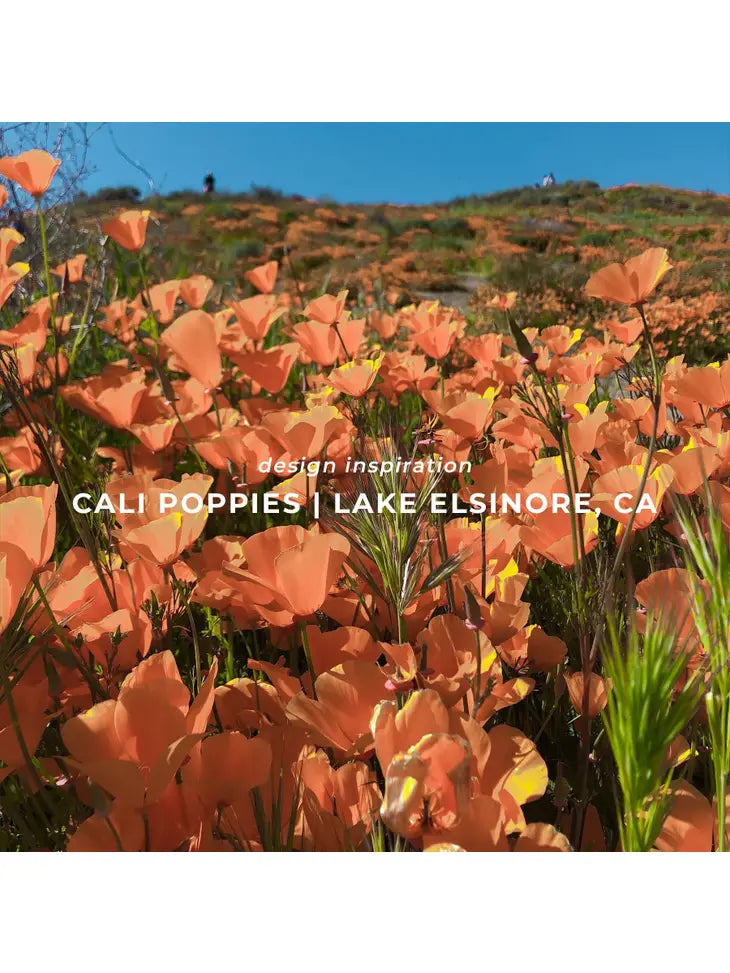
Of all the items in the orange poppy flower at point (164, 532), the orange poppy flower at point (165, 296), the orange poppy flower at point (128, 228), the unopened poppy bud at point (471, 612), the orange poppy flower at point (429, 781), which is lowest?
the orange poppy flower at point (429, 781)

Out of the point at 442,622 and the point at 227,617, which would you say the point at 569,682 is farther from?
the point at 227,617

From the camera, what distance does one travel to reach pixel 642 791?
37 centimetres

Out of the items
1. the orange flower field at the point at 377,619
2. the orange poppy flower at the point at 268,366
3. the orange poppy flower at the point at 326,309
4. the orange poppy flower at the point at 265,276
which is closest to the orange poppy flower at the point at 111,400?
the orange flower field at the point at 377,619

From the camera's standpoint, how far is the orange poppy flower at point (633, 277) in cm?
73

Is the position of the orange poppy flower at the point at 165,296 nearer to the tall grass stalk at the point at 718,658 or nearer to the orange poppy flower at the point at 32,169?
the orange poppy flower at the point at 32,169

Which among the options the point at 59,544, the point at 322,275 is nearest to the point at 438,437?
the point at 59,544

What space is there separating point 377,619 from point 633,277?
1.37 feet

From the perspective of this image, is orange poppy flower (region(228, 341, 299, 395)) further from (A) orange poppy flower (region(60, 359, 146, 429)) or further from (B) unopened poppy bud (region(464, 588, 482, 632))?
(B) unopened poppy bud (region(464, 588, 482, 632))

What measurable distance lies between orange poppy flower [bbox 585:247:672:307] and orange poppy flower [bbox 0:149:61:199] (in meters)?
0.68

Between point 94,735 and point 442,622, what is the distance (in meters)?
0.24

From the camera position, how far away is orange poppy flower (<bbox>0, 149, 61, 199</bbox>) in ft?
3.07

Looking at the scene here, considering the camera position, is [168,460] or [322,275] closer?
[168,460]

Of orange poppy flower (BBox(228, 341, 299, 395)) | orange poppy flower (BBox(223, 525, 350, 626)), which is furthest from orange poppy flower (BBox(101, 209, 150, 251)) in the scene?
orange poppy flower (BBox(223, 525, 350, 626))

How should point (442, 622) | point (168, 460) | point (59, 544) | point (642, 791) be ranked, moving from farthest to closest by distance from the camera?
point (168, 460) < point (59, 544) < point (442, 622) < point (642, 791)
